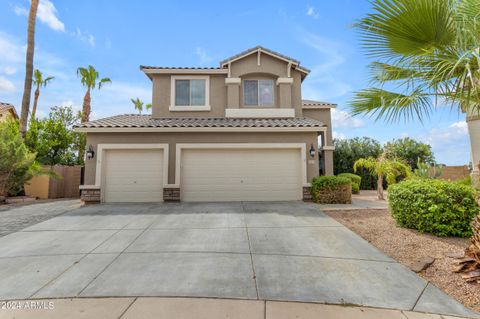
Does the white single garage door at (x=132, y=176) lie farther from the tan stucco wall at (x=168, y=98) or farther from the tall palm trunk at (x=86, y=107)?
the tall palm trunk at (x=86, y=107)

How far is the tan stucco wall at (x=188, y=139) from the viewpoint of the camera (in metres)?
10.2

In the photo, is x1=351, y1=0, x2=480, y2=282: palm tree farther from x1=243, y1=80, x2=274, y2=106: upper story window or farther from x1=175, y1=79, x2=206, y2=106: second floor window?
x1=175, y1=79, x2=206, y2=106: second floor window

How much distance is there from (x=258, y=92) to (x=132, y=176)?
741 centimetres

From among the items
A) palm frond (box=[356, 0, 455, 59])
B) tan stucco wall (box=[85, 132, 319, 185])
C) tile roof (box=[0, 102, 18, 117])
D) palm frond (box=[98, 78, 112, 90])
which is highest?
palm frond (box=[98, 78, 112, 90])

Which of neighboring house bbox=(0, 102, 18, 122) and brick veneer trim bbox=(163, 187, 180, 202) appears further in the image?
neighboring house bbox=(0, 102, 18, 122)

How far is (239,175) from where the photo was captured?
1045cm

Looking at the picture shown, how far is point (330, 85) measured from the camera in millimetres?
9367

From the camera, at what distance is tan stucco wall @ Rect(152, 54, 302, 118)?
12164mm

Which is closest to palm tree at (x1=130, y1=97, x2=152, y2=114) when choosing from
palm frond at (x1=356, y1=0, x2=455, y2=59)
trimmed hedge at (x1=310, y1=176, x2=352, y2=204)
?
trimmed hedge at (x1=310, y1=176, x2=352, y2=204)

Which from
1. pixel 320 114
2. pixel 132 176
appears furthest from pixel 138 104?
pixel 320 114

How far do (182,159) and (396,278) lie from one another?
8540 mm

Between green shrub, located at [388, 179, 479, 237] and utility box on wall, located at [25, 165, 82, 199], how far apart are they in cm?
1580

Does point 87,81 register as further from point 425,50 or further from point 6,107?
point 425,50

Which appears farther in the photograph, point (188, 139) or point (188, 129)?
point (188, 139)
